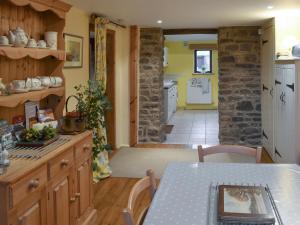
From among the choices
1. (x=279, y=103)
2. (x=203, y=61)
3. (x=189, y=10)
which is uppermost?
(x=189, y=10)

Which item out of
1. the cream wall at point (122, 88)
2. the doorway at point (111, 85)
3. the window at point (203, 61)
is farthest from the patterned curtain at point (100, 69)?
the window at point (203, 61)

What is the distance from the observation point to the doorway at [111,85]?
6598 mm

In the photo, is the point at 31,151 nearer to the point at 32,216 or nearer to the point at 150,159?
the point at 32,216

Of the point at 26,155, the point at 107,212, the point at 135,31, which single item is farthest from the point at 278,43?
the point at 26,155

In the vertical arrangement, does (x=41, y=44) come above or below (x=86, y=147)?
above

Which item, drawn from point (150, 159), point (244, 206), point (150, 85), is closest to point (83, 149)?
point (244, 206)

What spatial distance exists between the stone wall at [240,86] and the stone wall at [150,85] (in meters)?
1.08

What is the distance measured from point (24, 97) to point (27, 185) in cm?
83

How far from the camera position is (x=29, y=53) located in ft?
10.3

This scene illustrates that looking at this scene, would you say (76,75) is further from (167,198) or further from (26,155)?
(167,198)

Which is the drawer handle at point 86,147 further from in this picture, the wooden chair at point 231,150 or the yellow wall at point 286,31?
the yellow wall at point 286,31

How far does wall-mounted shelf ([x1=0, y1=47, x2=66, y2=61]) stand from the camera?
111 inches

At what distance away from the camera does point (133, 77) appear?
23.8ft

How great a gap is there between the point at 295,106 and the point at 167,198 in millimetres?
3065
